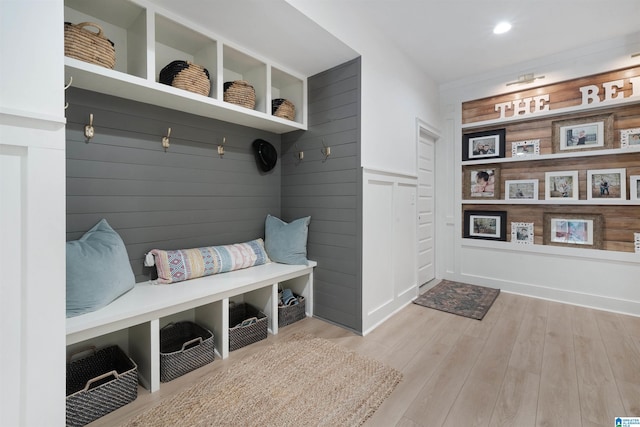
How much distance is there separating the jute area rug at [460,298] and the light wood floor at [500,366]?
117 millimetres

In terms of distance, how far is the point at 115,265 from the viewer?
167 centimetres

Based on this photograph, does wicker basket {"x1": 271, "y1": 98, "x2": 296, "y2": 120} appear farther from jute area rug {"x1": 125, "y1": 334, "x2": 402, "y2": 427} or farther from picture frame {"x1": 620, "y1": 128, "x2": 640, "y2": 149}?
picture frame {"x1": 620, "y1": 128, "x2": 640, "y2": 149}

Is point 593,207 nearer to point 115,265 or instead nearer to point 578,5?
point 578,5

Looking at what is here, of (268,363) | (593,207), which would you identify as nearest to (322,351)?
(268,363)

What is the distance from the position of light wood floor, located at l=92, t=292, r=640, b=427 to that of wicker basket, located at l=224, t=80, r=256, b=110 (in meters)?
1.91

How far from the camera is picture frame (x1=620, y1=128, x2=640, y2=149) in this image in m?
2.73

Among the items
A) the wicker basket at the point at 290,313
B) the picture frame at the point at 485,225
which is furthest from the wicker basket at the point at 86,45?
the picture frame at the point at 485,225

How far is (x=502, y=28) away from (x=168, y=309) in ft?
11.6

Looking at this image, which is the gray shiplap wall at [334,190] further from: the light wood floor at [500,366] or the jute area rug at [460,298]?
the jute area rug at [460,298]

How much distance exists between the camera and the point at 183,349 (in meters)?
1.84

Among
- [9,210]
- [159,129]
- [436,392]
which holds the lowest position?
[436,392]

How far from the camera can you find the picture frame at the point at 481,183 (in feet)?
11.5

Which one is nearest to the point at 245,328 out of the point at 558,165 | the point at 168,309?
the point at 168,309

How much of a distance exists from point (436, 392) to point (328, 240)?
1.37 m
